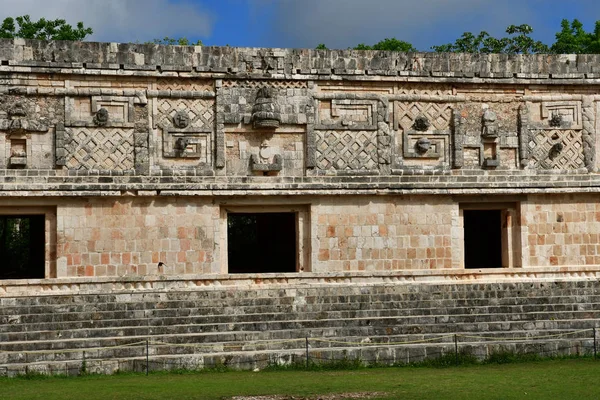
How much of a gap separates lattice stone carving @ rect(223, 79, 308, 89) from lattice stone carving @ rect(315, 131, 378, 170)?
886 millimetres

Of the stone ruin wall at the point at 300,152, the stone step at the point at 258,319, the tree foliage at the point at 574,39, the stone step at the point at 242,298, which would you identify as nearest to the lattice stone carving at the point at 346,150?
the stone ruin wall at the point at 300,152

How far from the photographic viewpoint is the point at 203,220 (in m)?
15.2

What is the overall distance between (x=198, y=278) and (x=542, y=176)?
641 cm

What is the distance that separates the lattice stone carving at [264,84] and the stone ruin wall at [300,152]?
0.12 feet

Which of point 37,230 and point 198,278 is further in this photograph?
point 37,230

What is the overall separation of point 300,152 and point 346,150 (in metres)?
0.81

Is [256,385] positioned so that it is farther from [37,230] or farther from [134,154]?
[37,230]

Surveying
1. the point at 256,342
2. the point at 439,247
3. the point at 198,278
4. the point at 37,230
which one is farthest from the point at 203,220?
the point at 37,230

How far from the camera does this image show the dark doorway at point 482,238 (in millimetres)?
20328

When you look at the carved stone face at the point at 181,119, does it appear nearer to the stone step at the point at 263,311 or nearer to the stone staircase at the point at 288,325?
the stone staircase at the point at 288,325

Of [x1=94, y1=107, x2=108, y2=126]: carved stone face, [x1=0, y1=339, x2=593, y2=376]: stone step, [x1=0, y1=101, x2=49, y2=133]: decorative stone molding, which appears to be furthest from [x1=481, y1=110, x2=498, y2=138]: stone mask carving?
[x1=0, y1=101, x2=49, y2=133]: decorative stone molding

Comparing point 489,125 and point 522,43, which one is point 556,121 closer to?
point 489,125

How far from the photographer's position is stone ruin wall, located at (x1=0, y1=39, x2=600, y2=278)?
1473cm

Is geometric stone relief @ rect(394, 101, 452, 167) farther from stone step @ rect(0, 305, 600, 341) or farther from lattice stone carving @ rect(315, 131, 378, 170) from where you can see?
stone step @ rect(0, 305, 600, 341)
